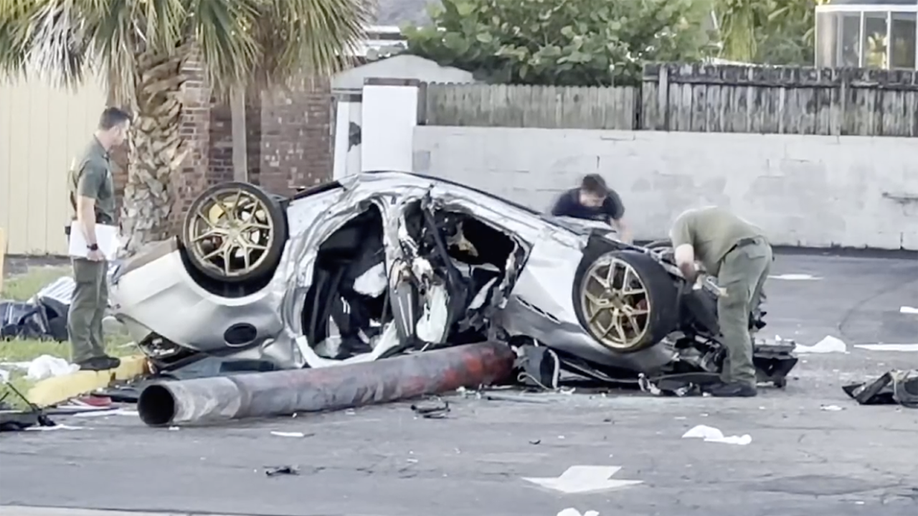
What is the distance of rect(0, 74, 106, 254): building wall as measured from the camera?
2075 cm

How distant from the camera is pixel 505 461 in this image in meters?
9.66

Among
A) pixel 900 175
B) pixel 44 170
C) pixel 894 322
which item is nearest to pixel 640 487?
pixel 894 322

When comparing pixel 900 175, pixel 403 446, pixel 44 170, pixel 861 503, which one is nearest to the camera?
pixel 861 503

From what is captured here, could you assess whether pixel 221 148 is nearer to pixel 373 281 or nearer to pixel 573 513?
pixel 373 281

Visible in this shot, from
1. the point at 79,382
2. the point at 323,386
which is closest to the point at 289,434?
the point at 323,386

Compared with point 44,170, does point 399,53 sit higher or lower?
higher

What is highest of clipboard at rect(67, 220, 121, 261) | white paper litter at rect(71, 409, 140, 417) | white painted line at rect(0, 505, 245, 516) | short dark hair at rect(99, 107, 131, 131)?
short dark hair at rect(99, 107, 131, 131)

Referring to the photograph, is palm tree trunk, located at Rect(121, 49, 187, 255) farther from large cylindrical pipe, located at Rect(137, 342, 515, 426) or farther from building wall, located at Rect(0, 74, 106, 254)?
large cylindrical pipe, located at Rect(137, 342, 515, 426)

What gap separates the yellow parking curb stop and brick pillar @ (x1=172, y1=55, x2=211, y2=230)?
5322mm

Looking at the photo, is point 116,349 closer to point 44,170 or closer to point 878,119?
point 44,170

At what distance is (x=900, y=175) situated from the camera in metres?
23.2

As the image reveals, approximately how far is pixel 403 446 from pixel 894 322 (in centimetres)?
811

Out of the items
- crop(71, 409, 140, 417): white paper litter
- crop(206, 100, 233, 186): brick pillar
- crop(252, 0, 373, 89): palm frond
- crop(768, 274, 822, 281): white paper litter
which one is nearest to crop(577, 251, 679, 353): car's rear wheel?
crop(71, 409, 140, 417): white paper litter

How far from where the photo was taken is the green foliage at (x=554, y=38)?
25.1 metres
